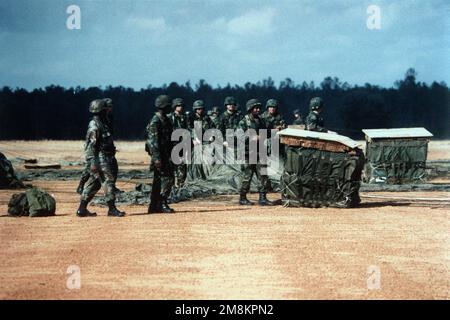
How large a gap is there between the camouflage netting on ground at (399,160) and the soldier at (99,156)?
409 inches

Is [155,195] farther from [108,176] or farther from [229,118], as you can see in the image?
[229,118]

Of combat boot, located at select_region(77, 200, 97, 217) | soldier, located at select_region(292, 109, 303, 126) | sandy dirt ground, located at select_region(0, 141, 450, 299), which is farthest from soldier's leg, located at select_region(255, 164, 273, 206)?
soldier, located at select_region(292, 109, 303, 126)

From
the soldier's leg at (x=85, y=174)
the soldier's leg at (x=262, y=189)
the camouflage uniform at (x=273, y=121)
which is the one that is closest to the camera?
the soldier's leg at (x=85, y=174)

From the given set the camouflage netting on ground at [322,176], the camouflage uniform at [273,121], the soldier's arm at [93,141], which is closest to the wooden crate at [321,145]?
the camouflage netting on ground at [322,176]

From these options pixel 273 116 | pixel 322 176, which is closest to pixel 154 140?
pixel 322 176

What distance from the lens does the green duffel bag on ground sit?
13164 millimetres

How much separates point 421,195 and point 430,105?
4882 centimetres

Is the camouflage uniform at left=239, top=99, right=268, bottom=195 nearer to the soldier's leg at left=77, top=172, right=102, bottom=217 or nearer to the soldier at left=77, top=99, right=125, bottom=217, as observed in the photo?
the soldier at left=77, top=99, right=125, bottom=217

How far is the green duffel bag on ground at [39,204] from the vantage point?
13.2m

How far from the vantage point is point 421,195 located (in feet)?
58.0

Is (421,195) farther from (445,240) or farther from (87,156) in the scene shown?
(87,156)

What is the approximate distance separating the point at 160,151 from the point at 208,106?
169 feet

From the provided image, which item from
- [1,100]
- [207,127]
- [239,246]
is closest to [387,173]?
[207,127]

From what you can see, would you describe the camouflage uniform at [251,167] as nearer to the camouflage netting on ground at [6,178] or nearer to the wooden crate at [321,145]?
the wooden crate at [321,145]
